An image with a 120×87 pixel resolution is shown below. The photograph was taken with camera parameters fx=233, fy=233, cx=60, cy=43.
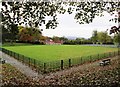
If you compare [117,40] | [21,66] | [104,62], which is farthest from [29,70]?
[117,40]

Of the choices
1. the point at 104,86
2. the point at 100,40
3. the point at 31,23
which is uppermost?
the point at 31,23

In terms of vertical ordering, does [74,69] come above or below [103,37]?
below

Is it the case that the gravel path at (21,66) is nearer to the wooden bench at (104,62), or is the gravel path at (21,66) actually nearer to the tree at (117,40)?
the wooden bench at (104,62)

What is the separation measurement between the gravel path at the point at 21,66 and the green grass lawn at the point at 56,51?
6.2 inches

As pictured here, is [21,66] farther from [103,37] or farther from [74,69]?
[103,37]

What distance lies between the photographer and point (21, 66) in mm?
3127

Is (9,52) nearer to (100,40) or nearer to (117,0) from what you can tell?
(100,40)

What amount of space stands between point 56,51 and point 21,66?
0.51 meters

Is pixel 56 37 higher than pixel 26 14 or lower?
lower

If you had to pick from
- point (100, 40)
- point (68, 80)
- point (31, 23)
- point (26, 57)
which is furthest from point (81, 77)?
point (31, 23)

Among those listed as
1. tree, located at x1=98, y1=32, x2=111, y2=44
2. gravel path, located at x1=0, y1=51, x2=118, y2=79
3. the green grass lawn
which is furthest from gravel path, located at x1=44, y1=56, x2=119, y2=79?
tree, located at x1=98, y1=32, x2=111, y2=44

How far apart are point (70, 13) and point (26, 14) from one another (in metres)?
0.63

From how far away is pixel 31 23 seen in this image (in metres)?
3.29

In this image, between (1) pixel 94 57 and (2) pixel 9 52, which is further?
(1) pixel 94 57
